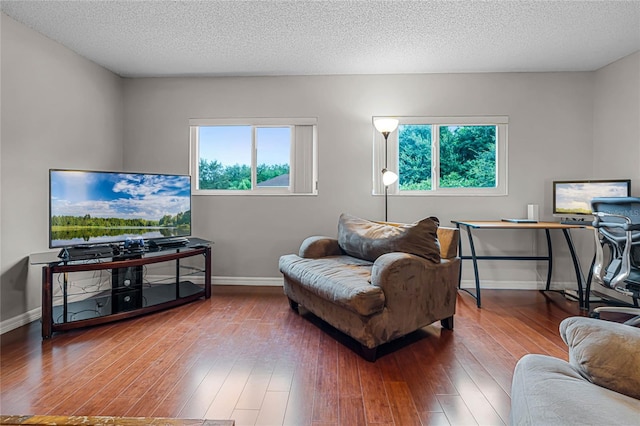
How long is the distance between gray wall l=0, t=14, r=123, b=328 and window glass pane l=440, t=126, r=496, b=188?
155 inches

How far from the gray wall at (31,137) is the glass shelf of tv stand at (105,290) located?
19 centimetres

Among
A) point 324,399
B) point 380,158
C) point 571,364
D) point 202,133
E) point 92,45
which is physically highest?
point 92,45

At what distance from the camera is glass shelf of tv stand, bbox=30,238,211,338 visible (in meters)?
2.47

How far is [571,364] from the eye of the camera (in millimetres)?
1116

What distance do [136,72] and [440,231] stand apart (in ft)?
12.3

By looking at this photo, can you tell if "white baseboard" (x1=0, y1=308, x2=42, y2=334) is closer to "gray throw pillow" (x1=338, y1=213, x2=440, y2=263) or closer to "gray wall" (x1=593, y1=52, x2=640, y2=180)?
"gray throw pillow" (x1=338, y1=213, x2=440, y2=263)

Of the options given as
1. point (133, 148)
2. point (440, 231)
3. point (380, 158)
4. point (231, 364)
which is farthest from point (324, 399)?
point (133, 148)

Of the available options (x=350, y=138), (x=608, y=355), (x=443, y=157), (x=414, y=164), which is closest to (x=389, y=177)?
(x=414, y=164)

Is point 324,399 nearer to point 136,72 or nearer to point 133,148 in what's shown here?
point 133,148

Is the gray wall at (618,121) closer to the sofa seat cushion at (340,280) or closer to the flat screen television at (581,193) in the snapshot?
the flat screen television at (581,193)

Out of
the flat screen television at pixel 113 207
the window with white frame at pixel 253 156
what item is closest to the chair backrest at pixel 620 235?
the window with white frame at pixel 253 156

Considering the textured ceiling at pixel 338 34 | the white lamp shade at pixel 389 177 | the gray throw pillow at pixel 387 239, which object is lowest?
the gray throw pillow at pixel 387 239

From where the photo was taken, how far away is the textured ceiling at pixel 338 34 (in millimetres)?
2432

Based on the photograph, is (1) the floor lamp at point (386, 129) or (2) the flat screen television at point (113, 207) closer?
(2) the flat screen television at point (113, 207)
